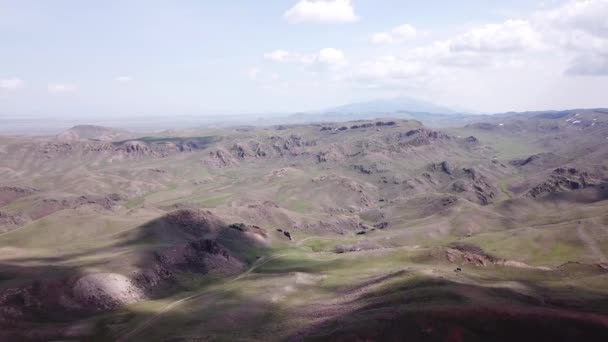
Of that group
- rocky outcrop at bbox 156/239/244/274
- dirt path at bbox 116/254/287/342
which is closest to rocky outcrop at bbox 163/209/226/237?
rocky outcrop at bbox 156/239/244/274

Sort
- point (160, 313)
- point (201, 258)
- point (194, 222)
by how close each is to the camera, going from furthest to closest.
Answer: point (194, 222) → point (201, 258) → point (160, 313)

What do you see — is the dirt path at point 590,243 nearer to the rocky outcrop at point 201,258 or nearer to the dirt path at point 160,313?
the dirt path at point 160,313

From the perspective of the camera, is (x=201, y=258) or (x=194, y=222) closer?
(x=201, y=258)

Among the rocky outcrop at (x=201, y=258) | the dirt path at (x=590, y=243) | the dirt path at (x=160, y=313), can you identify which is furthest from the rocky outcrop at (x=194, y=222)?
the dirt path at (x=590, y=243)

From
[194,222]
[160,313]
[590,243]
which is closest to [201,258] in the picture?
[194,222]

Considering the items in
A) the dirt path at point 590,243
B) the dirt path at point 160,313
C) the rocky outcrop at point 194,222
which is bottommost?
the dirt path at point 590,243

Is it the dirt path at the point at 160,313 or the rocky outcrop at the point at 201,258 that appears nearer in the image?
the dirt path at the point at 160,313

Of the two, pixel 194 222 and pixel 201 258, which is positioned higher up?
pixel 194 222

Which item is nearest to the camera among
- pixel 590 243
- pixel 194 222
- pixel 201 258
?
pixel 201 258

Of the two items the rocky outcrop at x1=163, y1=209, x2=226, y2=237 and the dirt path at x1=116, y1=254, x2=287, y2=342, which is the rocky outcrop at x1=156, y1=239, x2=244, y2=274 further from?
the rocky outcrop at x1=163, y1=209, x2=226, y2=237

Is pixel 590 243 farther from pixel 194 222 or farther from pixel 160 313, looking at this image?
Result: pixel 160 313
